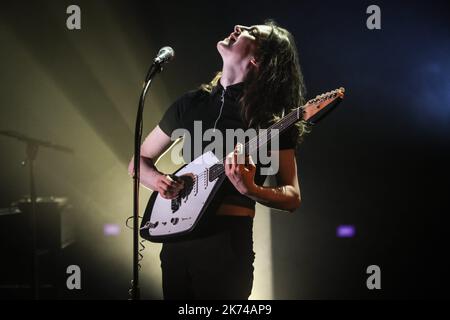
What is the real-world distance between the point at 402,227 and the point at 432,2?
5.43ft

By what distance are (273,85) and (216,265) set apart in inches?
34.1

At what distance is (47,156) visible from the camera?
4102 millimetres

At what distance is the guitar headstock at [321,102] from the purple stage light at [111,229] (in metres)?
2.37

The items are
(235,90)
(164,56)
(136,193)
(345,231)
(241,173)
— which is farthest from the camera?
(345,231)

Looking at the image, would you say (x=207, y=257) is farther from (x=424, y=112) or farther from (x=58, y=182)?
(x=58, y=182)

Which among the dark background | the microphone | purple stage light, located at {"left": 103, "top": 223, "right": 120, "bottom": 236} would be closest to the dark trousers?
the microphone

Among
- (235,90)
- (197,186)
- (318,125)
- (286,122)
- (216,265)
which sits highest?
(318,125)

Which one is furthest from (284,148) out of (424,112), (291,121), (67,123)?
(67,123)

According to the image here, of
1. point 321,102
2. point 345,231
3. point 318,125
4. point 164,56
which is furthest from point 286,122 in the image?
point 345,231

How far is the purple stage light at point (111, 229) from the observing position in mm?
3777

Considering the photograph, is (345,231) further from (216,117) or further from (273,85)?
(216,117)

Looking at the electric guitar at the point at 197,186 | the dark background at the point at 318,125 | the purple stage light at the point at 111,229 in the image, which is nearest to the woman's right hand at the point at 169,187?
the electric guitar at the point at 197,186

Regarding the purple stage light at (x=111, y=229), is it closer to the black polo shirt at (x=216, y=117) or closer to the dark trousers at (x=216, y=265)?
the black polo shirt at (x=216, y=117)

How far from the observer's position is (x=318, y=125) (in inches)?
140
